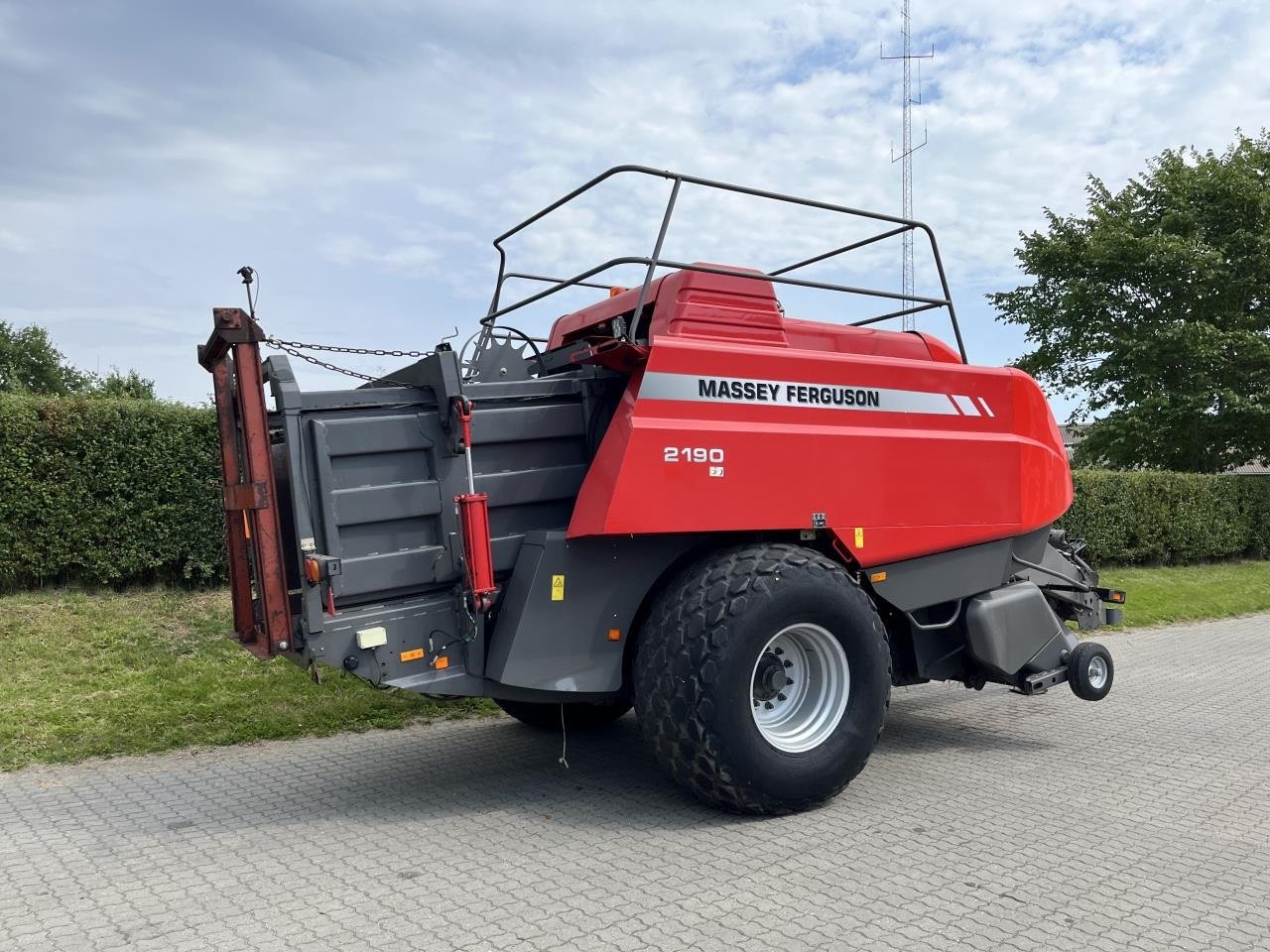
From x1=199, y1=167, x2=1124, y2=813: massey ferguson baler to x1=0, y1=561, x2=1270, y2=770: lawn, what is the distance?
177 centimetres

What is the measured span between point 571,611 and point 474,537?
1.84ft

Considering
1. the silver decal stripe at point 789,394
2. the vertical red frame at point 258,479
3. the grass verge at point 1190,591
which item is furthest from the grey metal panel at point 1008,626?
the grass verge at point 1190,591

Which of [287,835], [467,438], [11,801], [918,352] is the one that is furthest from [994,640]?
[11,801]

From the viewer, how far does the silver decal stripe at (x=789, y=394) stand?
15.5ft

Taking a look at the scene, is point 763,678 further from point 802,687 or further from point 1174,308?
point 1174,308

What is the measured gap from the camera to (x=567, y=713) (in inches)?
251

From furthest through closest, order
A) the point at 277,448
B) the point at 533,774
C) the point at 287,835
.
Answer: the point at 533,774
the point at 277,448
the point at 287,835

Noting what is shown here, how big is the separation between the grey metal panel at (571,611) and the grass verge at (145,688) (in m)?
2.46

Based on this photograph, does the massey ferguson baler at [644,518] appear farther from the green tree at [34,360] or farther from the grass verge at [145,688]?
the green tree at [34,360]

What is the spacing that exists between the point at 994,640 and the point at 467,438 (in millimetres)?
3134

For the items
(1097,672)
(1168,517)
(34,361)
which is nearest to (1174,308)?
(1168,517)

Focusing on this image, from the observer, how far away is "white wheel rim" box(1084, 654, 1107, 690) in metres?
6.21

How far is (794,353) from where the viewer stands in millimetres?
5082

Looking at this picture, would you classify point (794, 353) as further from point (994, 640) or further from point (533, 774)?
point (533, 774)
